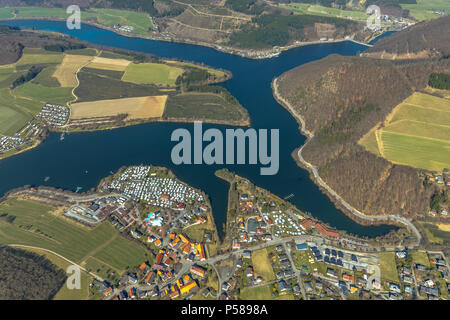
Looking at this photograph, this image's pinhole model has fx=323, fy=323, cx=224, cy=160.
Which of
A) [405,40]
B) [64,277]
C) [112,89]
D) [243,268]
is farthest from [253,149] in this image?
[405,40]

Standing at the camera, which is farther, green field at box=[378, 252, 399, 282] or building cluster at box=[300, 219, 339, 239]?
building cluster at box=[300, 219, 339, 239]

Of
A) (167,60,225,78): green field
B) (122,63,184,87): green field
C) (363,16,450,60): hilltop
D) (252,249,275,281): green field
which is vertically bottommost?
(252,249,275,281): green field

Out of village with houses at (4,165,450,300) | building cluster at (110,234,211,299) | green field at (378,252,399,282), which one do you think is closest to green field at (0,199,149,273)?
village with houses at (4,165,450,300)

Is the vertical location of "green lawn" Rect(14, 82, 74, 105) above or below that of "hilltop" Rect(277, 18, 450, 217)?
below

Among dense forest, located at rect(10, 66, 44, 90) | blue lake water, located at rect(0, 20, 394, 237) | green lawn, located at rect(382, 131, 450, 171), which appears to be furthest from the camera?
dense forest, located at rect(10, 66, 44, 90)

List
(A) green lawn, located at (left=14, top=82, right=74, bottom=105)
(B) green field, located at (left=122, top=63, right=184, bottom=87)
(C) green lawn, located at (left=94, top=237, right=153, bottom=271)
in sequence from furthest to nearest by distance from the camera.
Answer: (B) green field, located at (left=122, top=63, right=184, bottom=87) → (A) green lawn, located at (left=14, top=82, right=74, bottom=105) → (C) green lawn, located at (left=94, top=237, right=153, bottom=271)

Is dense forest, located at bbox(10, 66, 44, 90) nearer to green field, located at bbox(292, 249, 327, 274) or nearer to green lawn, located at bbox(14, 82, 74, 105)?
green lawn, located at bbox(14, 82, 74, 105)

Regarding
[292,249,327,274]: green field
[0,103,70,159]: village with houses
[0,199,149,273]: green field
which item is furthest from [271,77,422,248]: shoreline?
[0,103,70,159]: village with houses
